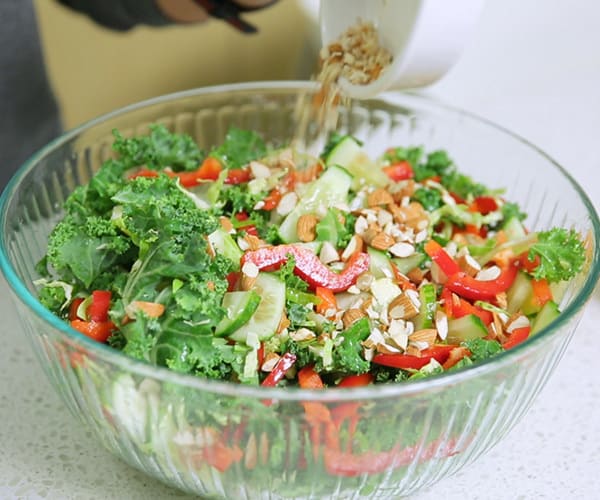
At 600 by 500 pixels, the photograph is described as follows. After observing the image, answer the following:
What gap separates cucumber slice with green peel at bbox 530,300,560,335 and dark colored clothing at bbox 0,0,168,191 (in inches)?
58.3

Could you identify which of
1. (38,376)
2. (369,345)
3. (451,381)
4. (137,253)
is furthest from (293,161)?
(451,381)

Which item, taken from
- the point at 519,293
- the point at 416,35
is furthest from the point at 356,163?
the point at 519,293

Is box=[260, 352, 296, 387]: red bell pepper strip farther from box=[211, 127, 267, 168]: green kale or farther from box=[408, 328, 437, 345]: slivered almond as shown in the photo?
box=[211, 127, 267, 168]: green kale

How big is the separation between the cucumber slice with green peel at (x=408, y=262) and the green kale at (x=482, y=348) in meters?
0.28

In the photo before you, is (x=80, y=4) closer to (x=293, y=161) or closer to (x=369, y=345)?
(x=293, y=161)

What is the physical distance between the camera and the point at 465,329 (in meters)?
1.46

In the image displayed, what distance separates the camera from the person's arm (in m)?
2.31

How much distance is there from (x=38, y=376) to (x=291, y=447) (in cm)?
81

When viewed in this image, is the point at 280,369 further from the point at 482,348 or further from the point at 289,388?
the point at 482,348

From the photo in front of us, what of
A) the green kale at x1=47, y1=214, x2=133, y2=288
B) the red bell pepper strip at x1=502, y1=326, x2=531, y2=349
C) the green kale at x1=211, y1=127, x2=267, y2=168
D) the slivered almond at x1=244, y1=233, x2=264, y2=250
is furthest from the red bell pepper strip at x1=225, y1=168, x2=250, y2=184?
the red bell pepper strip at x1=502, y1=326, x2=531, y2=349

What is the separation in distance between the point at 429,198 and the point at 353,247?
30cm

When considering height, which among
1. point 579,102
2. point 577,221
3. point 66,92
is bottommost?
point 66,92

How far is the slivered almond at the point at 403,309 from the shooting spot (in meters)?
1.45

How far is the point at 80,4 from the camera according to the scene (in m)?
2.31
